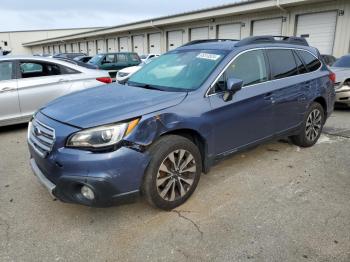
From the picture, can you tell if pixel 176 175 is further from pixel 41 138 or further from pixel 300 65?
pixel 300 65

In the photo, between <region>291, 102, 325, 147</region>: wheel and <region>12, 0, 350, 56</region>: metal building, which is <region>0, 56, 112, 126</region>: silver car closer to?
<region>291, 102, 325, 147</region>: wheel

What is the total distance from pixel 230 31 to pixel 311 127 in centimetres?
1551

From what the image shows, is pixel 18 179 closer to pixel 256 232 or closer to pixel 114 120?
pixel 114 120

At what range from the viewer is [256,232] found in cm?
280

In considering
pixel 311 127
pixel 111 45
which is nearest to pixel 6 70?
pixel 311 127

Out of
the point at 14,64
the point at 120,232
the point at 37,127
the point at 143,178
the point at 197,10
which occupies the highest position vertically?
the point at 197,10

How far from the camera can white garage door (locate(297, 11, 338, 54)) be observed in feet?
47.2

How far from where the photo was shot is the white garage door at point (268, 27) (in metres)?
16.5

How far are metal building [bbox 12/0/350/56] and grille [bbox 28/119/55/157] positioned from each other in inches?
566

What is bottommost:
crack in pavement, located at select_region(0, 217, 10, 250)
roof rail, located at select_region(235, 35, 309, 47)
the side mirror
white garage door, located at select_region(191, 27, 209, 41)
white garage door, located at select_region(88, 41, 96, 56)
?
crack in pavement, located at select_region(0, 217, 10, 250)

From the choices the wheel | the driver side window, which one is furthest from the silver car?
the wheel

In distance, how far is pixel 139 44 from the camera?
28078 mm

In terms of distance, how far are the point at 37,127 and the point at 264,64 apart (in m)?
2.82

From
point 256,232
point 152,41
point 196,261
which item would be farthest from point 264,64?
point 152,41
